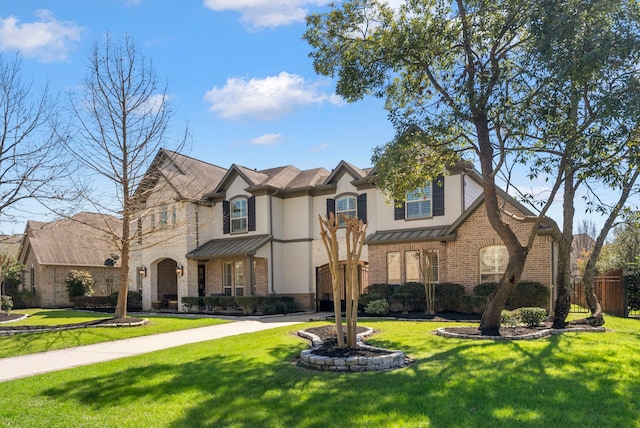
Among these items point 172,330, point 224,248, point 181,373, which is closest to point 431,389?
point 181,373

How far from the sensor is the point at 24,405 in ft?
21.9

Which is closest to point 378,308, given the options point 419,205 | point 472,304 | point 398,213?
point 472,304

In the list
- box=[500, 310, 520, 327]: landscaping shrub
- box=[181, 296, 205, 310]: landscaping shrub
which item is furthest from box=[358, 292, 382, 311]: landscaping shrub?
box=[181, 296, 205, 310]: landscaping shrub

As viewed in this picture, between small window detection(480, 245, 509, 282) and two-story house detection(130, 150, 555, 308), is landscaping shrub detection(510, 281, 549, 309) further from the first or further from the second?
two-story house detection(130, 150, 555, 308)

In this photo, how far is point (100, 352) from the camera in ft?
36.5

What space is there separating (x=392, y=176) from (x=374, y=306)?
6.67 meters

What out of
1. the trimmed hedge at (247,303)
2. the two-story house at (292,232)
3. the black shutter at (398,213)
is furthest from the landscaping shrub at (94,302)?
the black shutter at (398,213)

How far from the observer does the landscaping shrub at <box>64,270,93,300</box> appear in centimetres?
2836

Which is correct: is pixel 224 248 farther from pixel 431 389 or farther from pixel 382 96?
pixel 431 389

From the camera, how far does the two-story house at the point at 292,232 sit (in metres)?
18.6

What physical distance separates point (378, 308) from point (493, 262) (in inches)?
183

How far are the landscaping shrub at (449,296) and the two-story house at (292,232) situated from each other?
0.52 m

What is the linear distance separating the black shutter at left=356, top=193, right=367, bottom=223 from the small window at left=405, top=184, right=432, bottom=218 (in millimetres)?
1975

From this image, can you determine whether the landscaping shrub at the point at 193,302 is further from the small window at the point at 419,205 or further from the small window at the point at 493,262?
the small window at the point at 493,262
